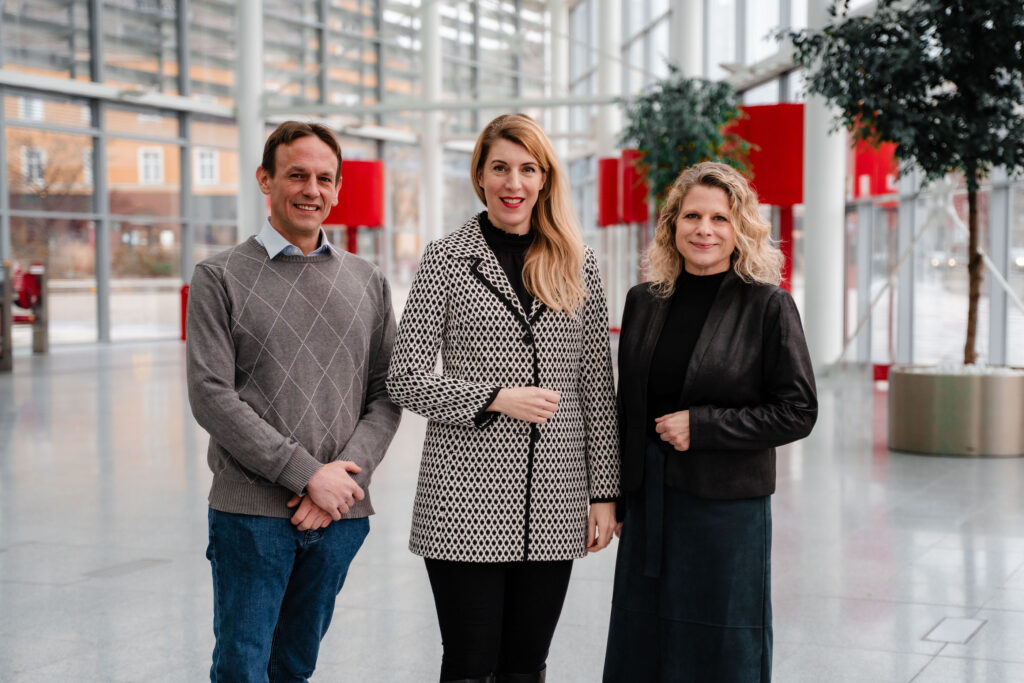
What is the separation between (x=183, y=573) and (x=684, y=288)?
340cm

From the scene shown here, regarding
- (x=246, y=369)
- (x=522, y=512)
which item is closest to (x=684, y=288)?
(x=522, y=512)

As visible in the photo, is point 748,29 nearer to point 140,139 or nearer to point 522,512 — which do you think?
point 140,139

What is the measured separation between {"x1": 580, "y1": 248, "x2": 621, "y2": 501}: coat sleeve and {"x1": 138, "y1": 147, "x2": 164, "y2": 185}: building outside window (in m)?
22.2

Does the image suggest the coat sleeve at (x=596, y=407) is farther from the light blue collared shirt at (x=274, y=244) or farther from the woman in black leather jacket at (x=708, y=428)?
the light blue collared shirt at (x=274, y=244)

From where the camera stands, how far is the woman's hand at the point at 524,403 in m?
2.38

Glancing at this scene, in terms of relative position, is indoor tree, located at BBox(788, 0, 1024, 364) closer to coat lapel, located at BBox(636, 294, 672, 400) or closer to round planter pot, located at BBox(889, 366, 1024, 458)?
round planter pot, located at BBox(889, 366, 1024, 458)

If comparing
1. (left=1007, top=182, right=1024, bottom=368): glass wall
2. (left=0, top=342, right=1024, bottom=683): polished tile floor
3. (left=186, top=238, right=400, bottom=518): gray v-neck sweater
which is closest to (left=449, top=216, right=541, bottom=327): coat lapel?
(left=186, top=238, right=400, bottom=518): gray v-neck sweater

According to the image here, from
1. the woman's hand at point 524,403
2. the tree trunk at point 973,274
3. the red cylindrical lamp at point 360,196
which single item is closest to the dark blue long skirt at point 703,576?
the woman's hand at point 524,403

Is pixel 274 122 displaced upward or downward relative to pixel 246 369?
upward

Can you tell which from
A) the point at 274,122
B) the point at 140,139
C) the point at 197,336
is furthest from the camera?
the point at 274,122

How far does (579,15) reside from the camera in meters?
32.4

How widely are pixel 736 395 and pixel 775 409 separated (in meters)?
0.09

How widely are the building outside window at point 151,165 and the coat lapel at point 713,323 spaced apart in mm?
22280

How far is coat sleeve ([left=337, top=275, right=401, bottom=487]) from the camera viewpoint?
8.14ft
